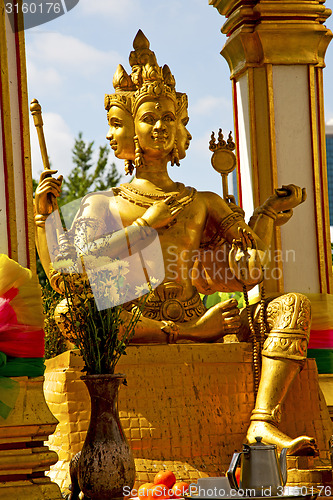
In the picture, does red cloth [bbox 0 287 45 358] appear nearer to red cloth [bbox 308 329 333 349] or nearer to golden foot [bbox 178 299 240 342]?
golden foot [bbox 178 299 240 342]

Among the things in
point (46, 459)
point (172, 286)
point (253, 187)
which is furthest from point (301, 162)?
point (46, 459)

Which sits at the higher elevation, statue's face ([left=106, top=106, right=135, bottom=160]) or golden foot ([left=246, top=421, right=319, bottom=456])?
statue's face ([left=106, top=106, right=135, bottom=160])

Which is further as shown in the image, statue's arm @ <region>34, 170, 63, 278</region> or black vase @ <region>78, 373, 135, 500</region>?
statue's arm @ <region>34, 170, 63, 278</region>

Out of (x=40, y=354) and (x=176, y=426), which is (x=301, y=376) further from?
(x=40, y=354)

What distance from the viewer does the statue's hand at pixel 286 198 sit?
16.7 ft

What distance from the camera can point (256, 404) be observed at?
4379 mm

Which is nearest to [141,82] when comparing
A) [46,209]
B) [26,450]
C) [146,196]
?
[146,196]

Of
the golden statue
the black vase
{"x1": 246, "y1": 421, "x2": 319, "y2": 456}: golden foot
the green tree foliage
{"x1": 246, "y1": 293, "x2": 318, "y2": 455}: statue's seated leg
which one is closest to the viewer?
the black vase

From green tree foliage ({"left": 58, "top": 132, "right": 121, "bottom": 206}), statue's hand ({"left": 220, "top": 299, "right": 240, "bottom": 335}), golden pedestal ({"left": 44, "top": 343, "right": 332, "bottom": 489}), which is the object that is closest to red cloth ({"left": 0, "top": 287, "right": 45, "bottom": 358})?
golden pedestal ({"left": 44, "top": 343, "right": 332, "bottom": 489})

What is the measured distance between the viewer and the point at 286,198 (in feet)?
16.7

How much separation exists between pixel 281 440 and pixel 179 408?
55 cm

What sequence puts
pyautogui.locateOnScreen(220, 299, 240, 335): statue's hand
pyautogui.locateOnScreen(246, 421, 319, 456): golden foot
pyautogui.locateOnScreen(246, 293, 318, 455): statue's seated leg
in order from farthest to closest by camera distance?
1. pyautogui.locateOnScreen(220, 299, 240, 335): statue's hand
2. pyautogui.locateOnScreen(246, 293, 318, 455): statue's seated leg
3. pyautogui.locateOnScreen(246, 421, 319, 456): golden foot

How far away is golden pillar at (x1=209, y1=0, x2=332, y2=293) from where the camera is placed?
5.62 m

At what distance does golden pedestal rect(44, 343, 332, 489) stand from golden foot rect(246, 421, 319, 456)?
0.40 feet
